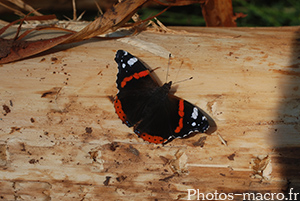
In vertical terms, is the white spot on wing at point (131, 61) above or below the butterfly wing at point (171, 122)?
above

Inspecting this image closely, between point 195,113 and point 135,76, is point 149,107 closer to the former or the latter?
point 135,76

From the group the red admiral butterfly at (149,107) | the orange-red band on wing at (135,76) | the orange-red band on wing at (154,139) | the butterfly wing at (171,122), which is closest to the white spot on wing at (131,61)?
the red admiral butterfly at (149,107)

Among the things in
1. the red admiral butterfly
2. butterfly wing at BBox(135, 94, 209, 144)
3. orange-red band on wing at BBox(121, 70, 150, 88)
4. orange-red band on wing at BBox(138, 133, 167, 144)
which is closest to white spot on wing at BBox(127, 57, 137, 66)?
the red admiral butterfly

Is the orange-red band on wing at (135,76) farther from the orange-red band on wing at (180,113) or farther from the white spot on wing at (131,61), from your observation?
the orange-red band on wing at (180,113)

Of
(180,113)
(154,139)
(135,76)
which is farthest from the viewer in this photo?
(135,76)

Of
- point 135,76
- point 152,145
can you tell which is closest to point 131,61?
point 135,76

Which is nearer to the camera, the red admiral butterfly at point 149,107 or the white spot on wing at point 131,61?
the red admiral butterfly at point 149,107

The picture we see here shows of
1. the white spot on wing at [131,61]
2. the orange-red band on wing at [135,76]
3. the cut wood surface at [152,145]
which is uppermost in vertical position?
the white spot on wing at [131,61]
